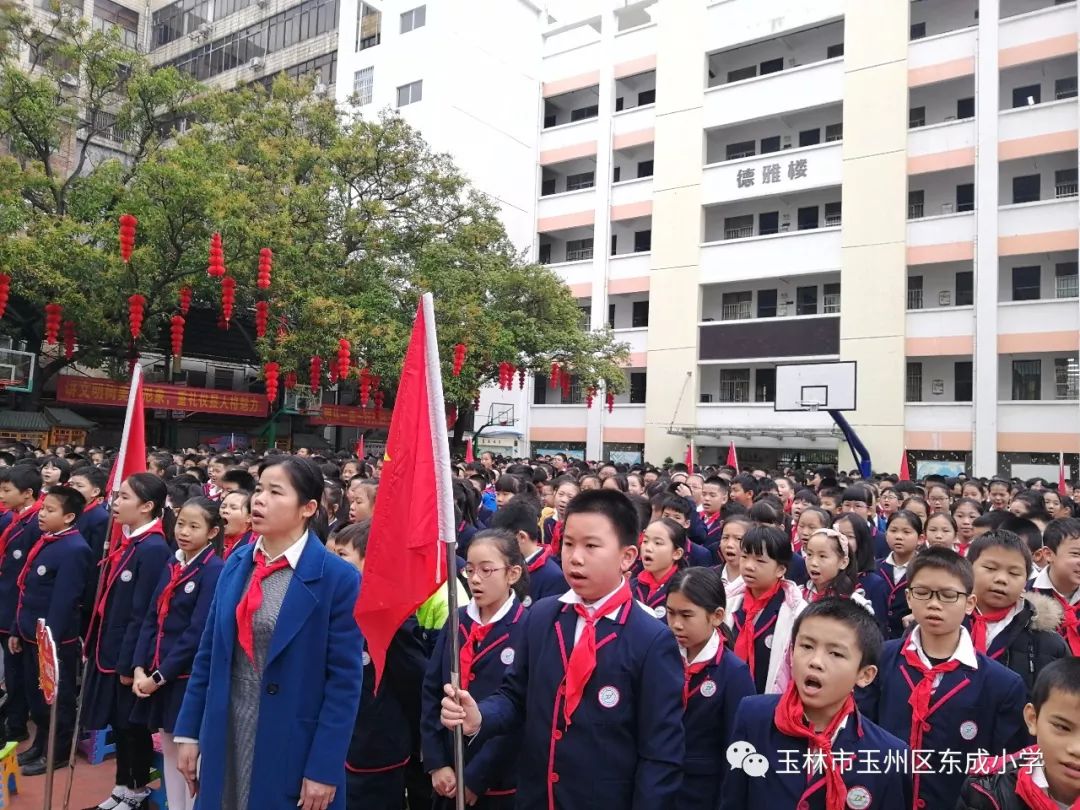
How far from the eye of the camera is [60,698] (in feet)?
14.4

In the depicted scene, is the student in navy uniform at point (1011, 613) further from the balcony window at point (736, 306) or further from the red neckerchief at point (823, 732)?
the balcony window at point (736, 306)

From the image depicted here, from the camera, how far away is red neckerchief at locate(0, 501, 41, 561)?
4.94 metres

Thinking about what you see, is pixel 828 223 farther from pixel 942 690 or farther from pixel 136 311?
pixel 942 690

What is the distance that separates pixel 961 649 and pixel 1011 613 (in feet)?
2.52

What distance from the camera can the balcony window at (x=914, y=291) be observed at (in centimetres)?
2155

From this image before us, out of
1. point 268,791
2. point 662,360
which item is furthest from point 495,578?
point 662,360

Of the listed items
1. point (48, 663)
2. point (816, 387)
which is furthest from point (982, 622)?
point (816, 387)

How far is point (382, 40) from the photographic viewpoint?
26.8 metres

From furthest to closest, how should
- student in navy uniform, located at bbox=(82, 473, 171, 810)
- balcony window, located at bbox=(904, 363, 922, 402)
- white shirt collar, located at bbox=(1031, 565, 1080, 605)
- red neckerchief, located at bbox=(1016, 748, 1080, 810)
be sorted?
balcony window, located at bbox=(904, 363, 922, 402) < student in navy uniform, located at bbox=(82, 473, 171, 810) < white shirt collar, located at bbox=(1031, 565, 1080, 605) < red neckerchief, located at bbox=(1016, 748, 1080, 810)

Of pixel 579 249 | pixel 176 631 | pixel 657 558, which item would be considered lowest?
pixel 176 631

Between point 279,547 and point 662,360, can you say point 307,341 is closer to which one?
point 662,360

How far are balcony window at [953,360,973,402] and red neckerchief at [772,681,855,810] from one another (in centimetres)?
2101

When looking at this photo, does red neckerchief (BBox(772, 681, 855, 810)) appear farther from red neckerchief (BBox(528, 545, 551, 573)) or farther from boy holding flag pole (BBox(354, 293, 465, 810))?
red neckerchief (BBox(528, 545, 551, 573))

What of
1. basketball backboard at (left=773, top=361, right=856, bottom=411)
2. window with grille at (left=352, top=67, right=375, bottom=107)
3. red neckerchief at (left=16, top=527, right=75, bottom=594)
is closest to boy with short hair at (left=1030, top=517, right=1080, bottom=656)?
red neckerchief at (left=16, top=527, right=75, bottom=594)
